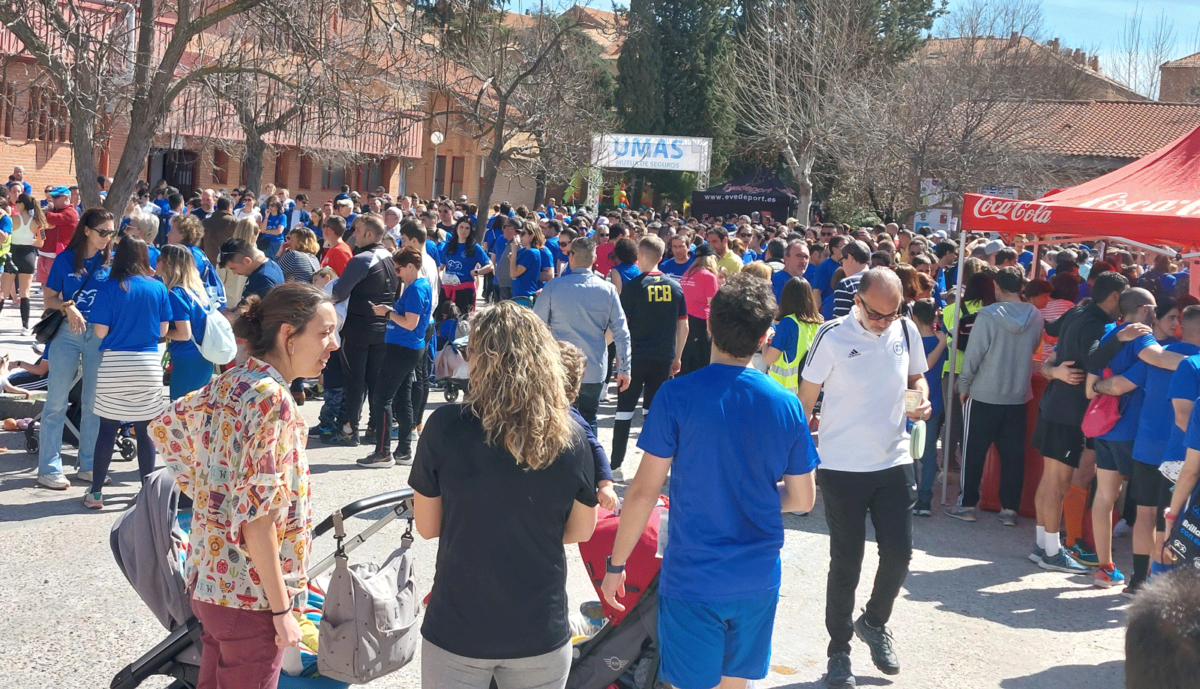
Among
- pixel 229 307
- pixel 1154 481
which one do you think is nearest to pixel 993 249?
pixel 1154 481

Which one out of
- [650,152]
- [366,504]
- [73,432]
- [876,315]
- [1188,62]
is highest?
[1188,62]

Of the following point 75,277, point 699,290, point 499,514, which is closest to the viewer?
point 499,514

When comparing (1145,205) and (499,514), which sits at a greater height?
(1145,205)

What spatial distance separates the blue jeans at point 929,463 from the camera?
807cm

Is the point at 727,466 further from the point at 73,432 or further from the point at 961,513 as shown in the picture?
the point at 73,432

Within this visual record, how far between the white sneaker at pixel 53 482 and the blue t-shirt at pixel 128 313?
3.62 ft

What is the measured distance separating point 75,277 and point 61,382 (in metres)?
0.70

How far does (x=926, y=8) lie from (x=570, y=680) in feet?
166

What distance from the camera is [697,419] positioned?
362cm

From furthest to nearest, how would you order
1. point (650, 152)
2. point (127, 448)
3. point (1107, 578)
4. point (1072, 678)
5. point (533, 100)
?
point (650, 152), point (533, 100), point (127, 448), point (1107, 578), point (1072, 678)

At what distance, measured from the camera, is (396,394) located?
8633mm

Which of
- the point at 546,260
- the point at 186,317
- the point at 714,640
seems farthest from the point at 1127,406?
the point at 546,260

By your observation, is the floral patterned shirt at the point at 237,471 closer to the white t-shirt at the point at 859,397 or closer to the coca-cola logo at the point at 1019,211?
the white t-shirt at the point at 859,397

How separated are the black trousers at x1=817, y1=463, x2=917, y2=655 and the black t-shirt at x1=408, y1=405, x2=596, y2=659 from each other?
6.98 ft
